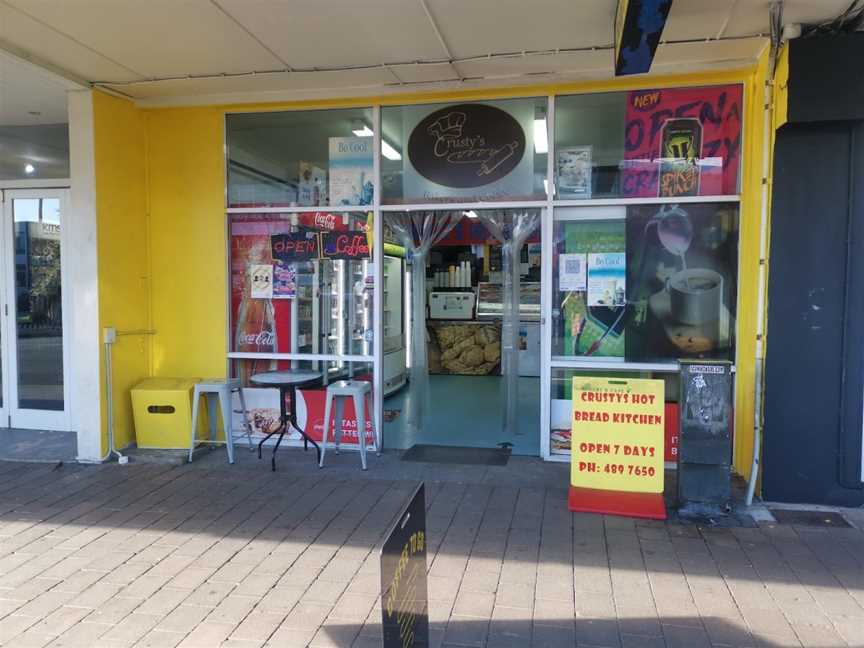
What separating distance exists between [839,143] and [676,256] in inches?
54.5

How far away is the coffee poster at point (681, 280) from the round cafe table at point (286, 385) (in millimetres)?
2704

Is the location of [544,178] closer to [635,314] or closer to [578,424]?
[635,314]

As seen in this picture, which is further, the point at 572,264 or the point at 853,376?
the point at 572,264

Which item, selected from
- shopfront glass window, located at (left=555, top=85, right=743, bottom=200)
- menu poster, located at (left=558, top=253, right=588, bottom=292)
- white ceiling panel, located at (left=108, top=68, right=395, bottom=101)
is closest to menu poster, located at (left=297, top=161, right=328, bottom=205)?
white ceiling panel, located at (left=108, top=68, right=395, bottom=101)

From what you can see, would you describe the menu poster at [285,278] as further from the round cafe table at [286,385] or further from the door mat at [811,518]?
the door mat at [811,518]

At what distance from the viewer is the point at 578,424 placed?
428 centimetres

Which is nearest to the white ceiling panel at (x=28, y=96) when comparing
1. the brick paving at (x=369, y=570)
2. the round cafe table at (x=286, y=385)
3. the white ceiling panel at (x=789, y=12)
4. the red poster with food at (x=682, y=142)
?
the round cafe table at (x=286, y=385)

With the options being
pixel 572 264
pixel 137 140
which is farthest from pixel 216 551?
pixel 137 140

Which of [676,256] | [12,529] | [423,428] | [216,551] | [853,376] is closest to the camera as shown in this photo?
[216,551]

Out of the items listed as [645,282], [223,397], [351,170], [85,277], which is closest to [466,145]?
[351,170]

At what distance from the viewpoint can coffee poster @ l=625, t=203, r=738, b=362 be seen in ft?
16.7

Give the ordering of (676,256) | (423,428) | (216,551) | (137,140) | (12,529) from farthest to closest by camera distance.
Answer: (423,428)
(137,140)
(676,256)
(12,529)
(216,551)

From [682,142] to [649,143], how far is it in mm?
252

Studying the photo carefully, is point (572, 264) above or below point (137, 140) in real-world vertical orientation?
below
